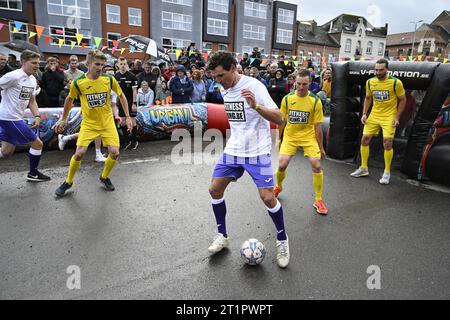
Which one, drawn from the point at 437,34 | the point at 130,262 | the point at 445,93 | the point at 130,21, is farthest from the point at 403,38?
the point at 130,262

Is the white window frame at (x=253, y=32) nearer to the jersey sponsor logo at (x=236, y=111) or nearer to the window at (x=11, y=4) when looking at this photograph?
the window at (x=11, y=4)

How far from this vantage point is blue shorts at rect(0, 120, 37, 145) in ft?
18.4

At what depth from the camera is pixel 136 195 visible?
17.8 ft

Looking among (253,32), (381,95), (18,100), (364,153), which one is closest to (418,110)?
(381,95)

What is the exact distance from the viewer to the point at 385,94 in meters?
6.08

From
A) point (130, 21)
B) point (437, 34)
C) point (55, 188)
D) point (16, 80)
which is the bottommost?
point (55, 188)

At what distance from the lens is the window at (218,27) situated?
43219 millimetres

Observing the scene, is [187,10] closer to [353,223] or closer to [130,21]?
[130,21]

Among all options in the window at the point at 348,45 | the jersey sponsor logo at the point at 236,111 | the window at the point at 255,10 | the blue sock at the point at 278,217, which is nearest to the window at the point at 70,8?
the window at the point at 255,10

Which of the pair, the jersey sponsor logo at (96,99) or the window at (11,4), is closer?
the jersey sponsor logo at (96,99)

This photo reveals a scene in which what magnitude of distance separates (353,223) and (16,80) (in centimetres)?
559

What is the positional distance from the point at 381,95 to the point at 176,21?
3831 centimetres

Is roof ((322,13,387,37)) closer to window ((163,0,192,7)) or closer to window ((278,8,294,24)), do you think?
window ((278,8,294,24))

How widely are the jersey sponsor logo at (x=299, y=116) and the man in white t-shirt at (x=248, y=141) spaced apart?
1.68 metres
